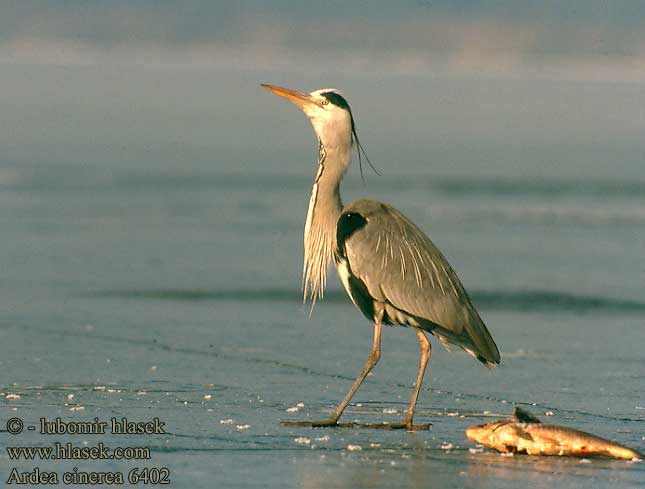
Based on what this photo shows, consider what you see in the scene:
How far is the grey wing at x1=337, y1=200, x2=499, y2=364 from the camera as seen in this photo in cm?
816

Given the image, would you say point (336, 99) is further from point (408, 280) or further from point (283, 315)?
point (283, 315)

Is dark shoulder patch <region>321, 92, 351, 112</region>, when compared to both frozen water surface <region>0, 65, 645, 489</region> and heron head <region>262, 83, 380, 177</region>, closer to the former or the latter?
heron head <region>262, 83, 380, 177</region>

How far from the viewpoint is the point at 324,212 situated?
849 cm

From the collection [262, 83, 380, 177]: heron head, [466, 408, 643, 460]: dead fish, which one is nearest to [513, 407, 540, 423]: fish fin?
[466, 408, 643, 460]: dead fish

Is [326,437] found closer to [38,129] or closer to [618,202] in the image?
[618,202]

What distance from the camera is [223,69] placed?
6341cm

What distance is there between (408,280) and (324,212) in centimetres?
62

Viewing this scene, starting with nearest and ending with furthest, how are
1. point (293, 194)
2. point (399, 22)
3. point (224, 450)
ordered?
1. point (224, 450)
2. point (293, 194)
3. point (399, 22)

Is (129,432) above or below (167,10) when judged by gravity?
below

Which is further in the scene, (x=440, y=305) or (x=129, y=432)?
(x=440, y=305)

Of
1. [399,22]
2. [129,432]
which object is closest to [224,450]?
[129,432]

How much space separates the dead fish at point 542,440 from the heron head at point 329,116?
2100 millimetres

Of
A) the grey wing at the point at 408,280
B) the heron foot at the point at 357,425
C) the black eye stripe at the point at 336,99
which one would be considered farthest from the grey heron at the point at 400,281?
the black eye stripe at the point at 336,99

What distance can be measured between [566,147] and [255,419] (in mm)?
22355
